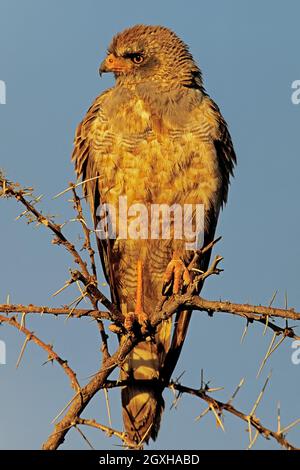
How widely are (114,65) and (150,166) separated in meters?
1.17

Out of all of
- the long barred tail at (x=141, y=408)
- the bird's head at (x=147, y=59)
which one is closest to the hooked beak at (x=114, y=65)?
the bird's head at (x=147, y=59)

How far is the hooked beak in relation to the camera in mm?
6988

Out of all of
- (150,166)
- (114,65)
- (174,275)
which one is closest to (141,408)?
(174,275)

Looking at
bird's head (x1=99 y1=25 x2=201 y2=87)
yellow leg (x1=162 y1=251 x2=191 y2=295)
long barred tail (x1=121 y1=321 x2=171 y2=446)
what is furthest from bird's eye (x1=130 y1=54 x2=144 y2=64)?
long barred tail (x1=121 y1=321 x2=171 y2=446)

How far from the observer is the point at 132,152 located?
20.9ft

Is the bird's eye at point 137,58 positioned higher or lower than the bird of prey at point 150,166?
higher

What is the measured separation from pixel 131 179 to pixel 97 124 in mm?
605

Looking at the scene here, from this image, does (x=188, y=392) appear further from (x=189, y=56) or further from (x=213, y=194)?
(x=189, y=56)

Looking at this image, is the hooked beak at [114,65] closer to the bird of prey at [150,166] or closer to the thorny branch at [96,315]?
the bird of prey at [150,166]

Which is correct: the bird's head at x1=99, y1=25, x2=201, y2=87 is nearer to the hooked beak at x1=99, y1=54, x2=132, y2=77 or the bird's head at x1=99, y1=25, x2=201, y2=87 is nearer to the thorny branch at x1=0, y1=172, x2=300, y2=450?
the hooked beak at x1=99, y1=54, x2=132, y2=77

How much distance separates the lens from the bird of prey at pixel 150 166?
6355 millimetres

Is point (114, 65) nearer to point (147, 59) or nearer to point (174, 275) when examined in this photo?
point (147, 59)

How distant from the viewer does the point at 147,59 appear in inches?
276

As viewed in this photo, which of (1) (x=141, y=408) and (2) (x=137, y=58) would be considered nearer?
(1) (x=141, y=408)
